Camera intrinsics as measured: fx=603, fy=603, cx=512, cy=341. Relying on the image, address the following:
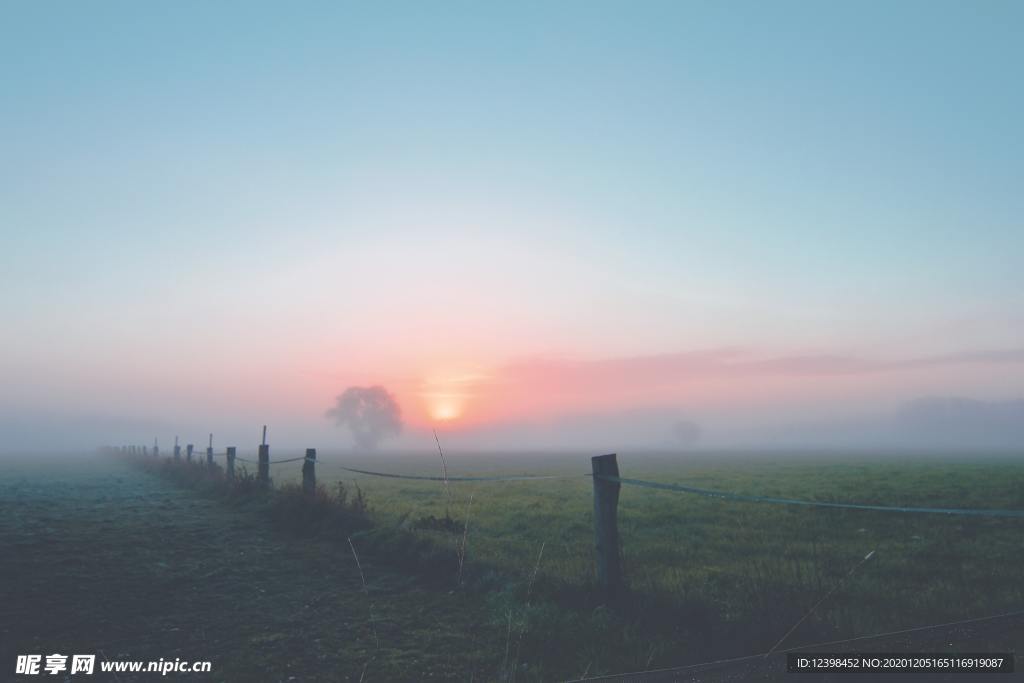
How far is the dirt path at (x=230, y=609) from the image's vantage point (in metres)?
5.38

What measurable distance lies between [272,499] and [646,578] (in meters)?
10.6

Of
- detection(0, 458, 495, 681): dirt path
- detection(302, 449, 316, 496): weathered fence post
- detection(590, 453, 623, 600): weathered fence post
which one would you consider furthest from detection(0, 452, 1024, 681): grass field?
detection(302, 449, 316, 496): weathered fence post

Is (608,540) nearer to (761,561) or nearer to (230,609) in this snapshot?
(761,561)

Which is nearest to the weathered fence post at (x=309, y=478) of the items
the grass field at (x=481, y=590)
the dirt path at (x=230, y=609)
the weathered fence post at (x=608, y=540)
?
the grass field at (x=481, y=590)

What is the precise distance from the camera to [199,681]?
16.3ft

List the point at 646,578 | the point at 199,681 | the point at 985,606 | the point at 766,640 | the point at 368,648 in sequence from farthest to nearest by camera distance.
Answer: the point at 646,578 → the point at 985,606 → the point at 368,648 → the point at 766,640 → the point at 199,681

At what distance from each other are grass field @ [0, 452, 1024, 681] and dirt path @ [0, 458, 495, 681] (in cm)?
3

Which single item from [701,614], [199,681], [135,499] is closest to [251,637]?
[199,681]

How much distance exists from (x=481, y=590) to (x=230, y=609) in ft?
9.65

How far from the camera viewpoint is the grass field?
5395 millimetres

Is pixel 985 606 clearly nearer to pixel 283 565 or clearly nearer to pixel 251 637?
pixel 251 637

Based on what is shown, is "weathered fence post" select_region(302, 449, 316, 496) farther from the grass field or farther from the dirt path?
the dirt path

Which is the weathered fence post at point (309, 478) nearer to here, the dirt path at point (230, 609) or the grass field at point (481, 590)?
the grass field at point (481, 590)

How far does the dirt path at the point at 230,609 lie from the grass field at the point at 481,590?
0.11 ft
